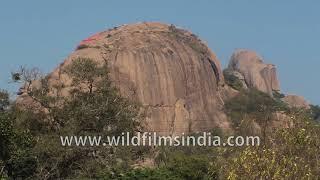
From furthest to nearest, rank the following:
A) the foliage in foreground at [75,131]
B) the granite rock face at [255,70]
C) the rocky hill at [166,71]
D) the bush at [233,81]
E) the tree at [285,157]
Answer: the granite rock face at [255,70] → the bush at [233,81] → the rocky hill at [166,71] → the foliage in foreground at [75,131] → the tree at [285,157]

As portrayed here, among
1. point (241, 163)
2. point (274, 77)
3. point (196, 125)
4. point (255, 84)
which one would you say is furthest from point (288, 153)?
point (274, 77)

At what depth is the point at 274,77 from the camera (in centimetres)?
10094

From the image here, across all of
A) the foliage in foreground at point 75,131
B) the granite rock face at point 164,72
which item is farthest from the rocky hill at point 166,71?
the foliage in foreground at point 75,131

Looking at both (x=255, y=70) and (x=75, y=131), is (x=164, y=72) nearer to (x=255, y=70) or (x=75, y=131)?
(x=255, y=70)

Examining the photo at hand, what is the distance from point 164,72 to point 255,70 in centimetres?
3376

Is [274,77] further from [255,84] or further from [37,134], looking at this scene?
[37,134]

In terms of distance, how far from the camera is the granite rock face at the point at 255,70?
95.0 meters

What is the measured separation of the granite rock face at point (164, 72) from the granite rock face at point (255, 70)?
24.0m

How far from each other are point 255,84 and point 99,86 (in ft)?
240

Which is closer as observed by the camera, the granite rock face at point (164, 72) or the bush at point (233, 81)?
the granite rock face at point (164, 72)

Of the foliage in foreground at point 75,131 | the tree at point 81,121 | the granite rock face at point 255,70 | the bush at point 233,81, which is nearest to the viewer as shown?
the foliage in foreground at point 75,131

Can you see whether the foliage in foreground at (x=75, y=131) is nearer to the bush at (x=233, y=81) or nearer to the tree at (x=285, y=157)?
the tree at (x=285, y=157)

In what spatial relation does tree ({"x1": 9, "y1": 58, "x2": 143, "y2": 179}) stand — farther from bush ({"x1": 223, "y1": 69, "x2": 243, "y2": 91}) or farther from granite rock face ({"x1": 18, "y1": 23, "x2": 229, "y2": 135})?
bush ({"x1": 223, "y1": 69, "x2": 243, "y2": 91})

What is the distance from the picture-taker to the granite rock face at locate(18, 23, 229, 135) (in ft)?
205
